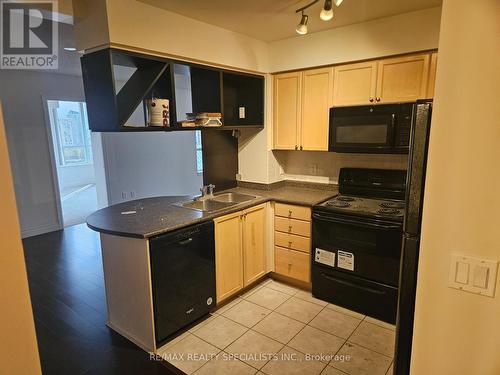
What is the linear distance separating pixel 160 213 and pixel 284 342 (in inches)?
56.1

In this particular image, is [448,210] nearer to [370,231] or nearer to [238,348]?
[370,231]

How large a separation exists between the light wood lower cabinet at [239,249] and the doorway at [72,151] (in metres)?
5.58

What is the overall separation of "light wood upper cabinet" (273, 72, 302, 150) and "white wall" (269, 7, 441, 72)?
13 cm

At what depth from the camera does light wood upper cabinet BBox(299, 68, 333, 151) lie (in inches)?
120

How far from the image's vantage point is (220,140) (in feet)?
11.6

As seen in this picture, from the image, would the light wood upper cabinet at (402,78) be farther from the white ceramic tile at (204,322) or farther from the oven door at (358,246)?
the white ceramic tile at (204,322)

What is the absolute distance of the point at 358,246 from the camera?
2.68m

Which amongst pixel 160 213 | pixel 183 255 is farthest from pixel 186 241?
pixel 160 213

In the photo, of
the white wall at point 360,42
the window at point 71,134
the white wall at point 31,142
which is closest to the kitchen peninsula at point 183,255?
the white wall at point 360,42

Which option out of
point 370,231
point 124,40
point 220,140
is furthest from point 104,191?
point 370,231

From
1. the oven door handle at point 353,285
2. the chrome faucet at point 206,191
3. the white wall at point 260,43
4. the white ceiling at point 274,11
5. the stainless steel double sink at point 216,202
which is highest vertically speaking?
the white ceiling at point 274,11

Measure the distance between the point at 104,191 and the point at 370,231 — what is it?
16.0 feet

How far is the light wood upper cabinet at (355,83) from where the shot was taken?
110 inches

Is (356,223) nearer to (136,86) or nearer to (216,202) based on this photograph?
(216,202)
